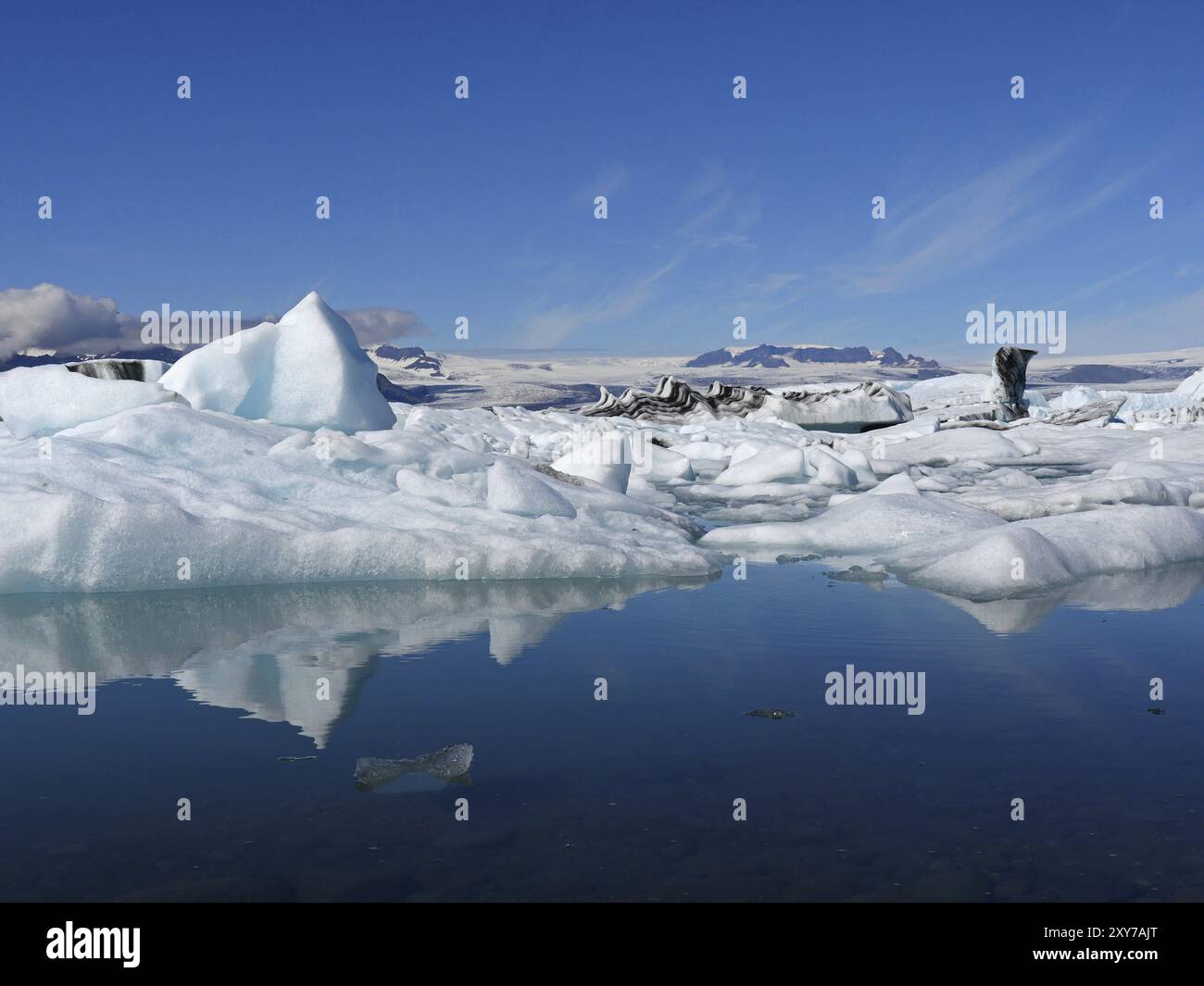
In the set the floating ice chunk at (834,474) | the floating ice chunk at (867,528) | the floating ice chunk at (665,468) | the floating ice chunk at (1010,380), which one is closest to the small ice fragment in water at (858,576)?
the floating ice chunk at (867,528)

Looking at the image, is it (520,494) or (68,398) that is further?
(68,398)

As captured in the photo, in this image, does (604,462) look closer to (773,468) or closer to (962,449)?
(773,468)

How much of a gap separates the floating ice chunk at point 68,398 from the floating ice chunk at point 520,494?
399cm

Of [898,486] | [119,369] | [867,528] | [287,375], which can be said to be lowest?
[867,528]

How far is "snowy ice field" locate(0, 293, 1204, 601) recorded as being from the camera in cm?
802

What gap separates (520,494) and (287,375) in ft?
12.3

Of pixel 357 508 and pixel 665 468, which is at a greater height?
pixel 665 468

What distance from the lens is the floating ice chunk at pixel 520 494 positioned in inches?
391

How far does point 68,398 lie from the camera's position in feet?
37.5

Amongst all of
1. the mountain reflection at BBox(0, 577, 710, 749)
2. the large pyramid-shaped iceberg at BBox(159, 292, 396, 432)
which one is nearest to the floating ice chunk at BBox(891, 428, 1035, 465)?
the large pyramid-shaped iceberg at BBox(159, 292, 396, 432)

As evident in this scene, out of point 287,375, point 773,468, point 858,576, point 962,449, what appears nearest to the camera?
point 858,576

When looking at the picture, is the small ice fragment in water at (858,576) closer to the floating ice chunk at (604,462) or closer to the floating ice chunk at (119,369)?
the floating ice chunk at (604,462)
